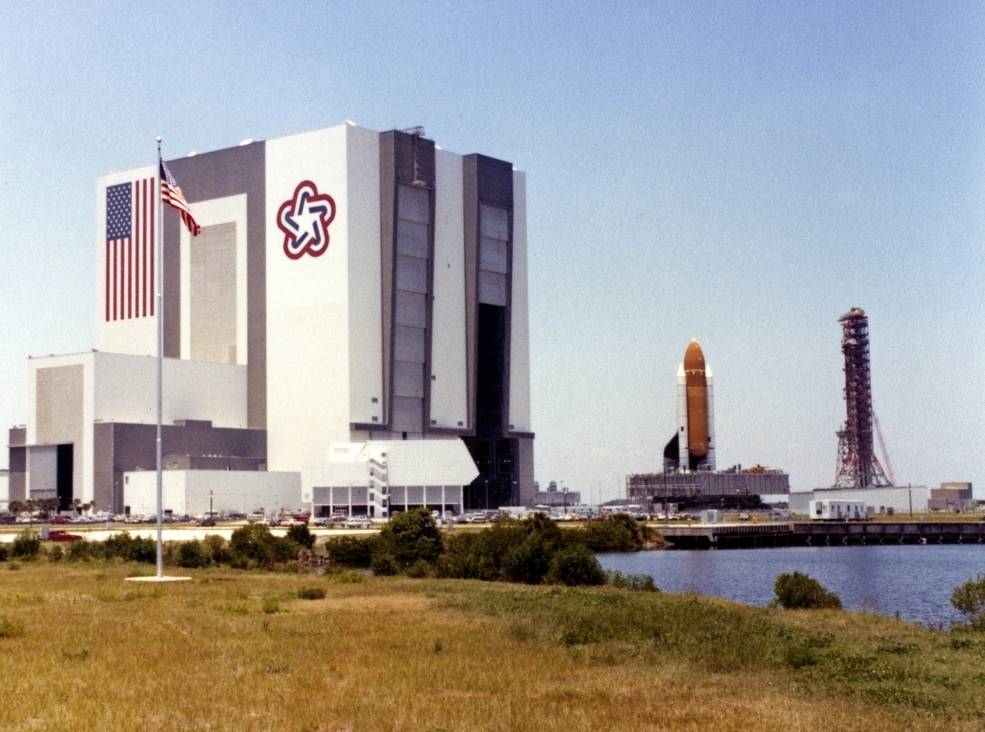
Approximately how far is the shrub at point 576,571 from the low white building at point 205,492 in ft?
323

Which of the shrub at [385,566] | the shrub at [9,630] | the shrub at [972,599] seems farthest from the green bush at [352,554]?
the shrub at [9,630]

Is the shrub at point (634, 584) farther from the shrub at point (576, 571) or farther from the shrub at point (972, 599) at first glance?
the shrub at point (972, 599)

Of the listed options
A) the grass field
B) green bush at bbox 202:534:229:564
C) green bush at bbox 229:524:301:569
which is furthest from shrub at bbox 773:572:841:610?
green bush at bbox 202:534:229:564

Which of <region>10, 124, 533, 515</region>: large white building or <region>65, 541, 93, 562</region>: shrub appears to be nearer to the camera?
<region>65, 541, 93, 562</region>: shrub

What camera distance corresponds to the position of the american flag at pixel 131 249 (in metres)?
180

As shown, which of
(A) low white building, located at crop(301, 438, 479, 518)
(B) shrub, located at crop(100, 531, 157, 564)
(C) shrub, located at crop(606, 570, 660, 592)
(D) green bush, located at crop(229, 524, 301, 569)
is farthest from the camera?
(A) low white building, located at crop(301, 438, 479, 518)

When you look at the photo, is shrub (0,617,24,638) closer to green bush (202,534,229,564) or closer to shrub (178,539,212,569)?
shrub (178,539,212,569)

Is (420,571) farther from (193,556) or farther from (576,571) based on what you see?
(193,556)

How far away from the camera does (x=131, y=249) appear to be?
181m

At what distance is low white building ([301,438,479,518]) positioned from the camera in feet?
536

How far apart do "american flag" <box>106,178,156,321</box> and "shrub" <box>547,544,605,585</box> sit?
124 metres

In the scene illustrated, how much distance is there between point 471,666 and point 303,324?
473 feet

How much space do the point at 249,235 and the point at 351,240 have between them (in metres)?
18.0

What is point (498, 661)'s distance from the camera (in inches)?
1209
